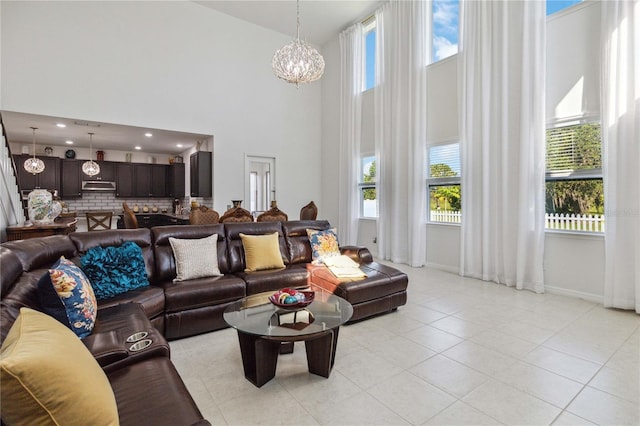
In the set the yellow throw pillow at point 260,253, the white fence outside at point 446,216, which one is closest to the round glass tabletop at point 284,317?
the yellow throw pillow at point 260,253

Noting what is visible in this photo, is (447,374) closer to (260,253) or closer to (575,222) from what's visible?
(260,253)

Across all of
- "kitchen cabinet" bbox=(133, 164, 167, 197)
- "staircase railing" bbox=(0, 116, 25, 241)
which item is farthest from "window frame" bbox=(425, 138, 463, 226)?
"kitchen cabinet" bbox=(133, 164, 167, 197)

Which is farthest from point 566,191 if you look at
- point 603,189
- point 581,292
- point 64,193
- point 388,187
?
point 64,193

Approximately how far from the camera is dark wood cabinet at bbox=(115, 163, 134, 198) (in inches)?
324

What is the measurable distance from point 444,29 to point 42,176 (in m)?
9.38

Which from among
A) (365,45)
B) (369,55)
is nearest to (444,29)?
(369,55)

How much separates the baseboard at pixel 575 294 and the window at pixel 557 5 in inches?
137

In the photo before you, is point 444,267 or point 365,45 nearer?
point 444,267

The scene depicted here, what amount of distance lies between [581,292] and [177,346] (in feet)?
14.8

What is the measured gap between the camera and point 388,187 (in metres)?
6.15

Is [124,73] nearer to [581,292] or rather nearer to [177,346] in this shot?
[177,346]

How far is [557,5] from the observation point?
3811mm

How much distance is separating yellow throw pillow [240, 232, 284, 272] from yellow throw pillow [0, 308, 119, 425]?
7.62ft

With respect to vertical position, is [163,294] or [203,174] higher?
[203,174]
